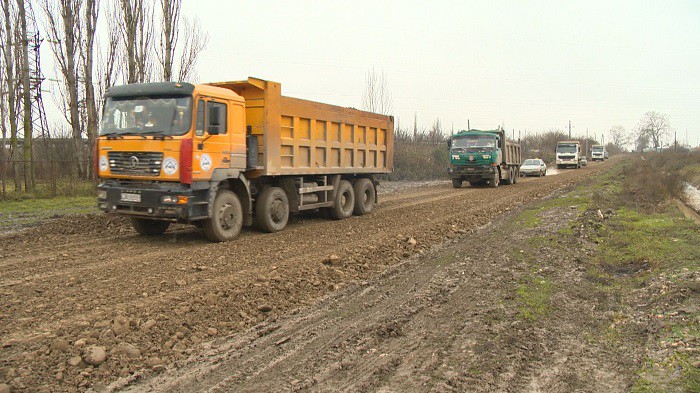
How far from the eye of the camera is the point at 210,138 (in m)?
9.41

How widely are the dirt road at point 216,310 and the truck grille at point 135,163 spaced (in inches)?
51.0

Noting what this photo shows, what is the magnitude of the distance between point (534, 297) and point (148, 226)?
7.54 m

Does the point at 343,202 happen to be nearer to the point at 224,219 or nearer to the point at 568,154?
the point at 224,219

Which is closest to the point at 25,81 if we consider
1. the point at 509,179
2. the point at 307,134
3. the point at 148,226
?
the point at 148,226

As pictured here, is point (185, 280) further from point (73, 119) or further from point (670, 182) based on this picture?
point (670, 182)

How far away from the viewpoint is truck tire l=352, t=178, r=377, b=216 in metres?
14.5

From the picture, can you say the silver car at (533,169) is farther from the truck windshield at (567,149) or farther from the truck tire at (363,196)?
the truck tire at (363,196)

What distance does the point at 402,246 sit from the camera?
31.6 ft

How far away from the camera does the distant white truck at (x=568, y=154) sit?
50.5m

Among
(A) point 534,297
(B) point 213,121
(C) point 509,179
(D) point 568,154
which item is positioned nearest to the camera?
(A) point 534,297

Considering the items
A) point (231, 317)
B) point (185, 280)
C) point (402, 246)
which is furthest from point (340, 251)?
point (231, 317)

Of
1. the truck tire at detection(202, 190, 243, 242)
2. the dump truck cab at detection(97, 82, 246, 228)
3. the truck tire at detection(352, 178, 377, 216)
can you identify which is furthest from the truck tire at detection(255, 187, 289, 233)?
the truck tire at detection(352, 178, 377, 216)

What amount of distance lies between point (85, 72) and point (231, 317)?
2012 centimetres

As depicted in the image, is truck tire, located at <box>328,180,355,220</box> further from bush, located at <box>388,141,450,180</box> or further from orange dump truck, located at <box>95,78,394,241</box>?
bush, located at <box>388,141,450,180</box>
